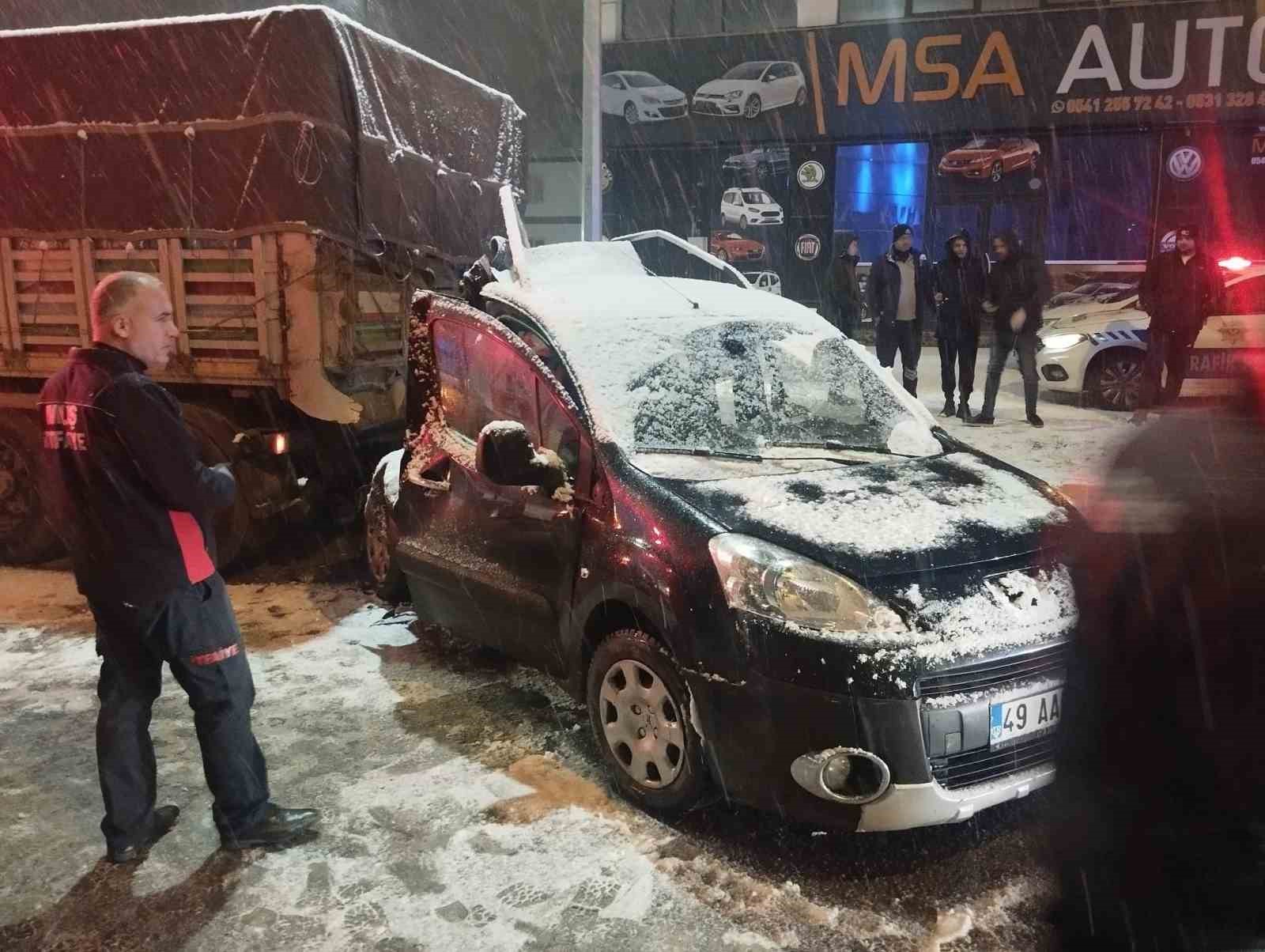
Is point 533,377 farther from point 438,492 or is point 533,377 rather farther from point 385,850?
point 385,850

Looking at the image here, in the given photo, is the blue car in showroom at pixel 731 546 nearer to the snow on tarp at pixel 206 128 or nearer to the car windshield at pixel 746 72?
the snow on tarp at pixel 206 128

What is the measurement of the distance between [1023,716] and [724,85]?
17.3 meters

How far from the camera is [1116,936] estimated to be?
2406 millimetres

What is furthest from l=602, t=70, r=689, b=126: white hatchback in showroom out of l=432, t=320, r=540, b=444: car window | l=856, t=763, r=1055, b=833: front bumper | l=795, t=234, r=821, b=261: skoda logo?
l=856, t=763, r=1055, b=833: front bumper

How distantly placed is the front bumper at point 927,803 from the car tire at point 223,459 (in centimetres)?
→ 423

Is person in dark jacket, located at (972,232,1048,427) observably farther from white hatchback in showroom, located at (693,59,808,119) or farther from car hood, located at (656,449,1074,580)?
white hatchback in showroom, located at (693,59,808,119)

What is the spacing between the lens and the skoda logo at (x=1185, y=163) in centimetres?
1593

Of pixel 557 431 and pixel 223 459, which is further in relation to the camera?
pixel 223 459

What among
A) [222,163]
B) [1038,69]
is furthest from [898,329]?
[1038,69]

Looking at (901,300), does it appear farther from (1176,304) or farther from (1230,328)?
(1230,328)

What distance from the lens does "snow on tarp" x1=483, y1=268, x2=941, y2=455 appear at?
3.74 metres

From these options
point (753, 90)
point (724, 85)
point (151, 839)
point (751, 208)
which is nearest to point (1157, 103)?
point (753, 90)

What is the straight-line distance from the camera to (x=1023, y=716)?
2887 millimetres

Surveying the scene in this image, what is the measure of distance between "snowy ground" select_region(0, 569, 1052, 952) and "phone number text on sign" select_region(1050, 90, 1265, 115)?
15.6m
